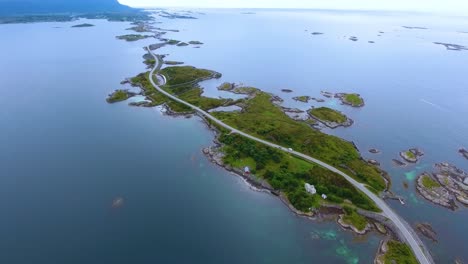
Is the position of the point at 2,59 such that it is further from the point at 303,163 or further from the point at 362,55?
the point at 362,55

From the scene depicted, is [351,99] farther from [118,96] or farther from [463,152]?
[118,96]

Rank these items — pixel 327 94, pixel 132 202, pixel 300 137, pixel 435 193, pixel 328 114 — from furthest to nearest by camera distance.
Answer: pixel 327 94 < pixel 328 114 < pixel 300 137 < pixel 435 193 < pixel 132 202

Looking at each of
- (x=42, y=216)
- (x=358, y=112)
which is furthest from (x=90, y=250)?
(x=358, y=112)

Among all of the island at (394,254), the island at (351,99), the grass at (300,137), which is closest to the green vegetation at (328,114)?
the grass at (300,137)

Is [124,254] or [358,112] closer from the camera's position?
[124,254]

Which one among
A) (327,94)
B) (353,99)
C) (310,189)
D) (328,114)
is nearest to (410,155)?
(328,114)

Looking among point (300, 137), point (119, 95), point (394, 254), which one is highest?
point (119, 95)

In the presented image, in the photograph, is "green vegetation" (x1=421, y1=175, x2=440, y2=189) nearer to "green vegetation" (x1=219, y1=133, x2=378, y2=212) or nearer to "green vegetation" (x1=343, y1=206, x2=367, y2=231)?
"green vegetation" (x1=219, y1=133, x2=378, y2=212)
